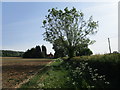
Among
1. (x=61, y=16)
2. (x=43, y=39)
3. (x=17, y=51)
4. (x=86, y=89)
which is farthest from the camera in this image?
(x=17, y=51)

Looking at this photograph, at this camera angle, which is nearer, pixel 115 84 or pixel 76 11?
pixel 115 84

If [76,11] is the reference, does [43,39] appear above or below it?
below

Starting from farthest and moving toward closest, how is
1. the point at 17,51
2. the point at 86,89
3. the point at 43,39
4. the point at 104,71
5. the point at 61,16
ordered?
the point at 17,51 < the point at 43,39 < the point at 61,16 < the point at 104,71 < the point at 86,89

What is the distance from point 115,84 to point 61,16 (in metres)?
35.6

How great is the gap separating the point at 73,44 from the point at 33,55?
69.1m

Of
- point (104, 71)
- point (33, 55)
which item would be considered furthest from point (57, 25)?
point (33, 55)

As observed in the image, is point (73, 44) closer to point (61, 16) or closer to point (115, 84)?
point (61, 16)

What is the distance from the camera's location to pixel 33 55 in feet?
354

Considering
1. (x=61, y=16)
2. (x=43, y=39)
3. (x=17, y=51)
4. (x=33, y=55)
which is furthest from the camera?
(x=17, y=51)

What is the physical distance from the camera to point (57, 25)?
4175cm

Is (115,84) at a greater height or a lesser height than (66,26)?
lesser

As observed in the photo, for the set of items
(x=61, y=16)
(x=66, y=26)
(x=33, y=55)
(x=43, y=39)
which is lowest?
(x=33, y=55)

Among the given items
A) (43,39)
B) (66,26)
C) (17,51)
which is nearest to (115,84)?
(66,26)

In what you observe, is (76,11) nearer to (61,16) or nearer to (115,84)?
(61,16)
